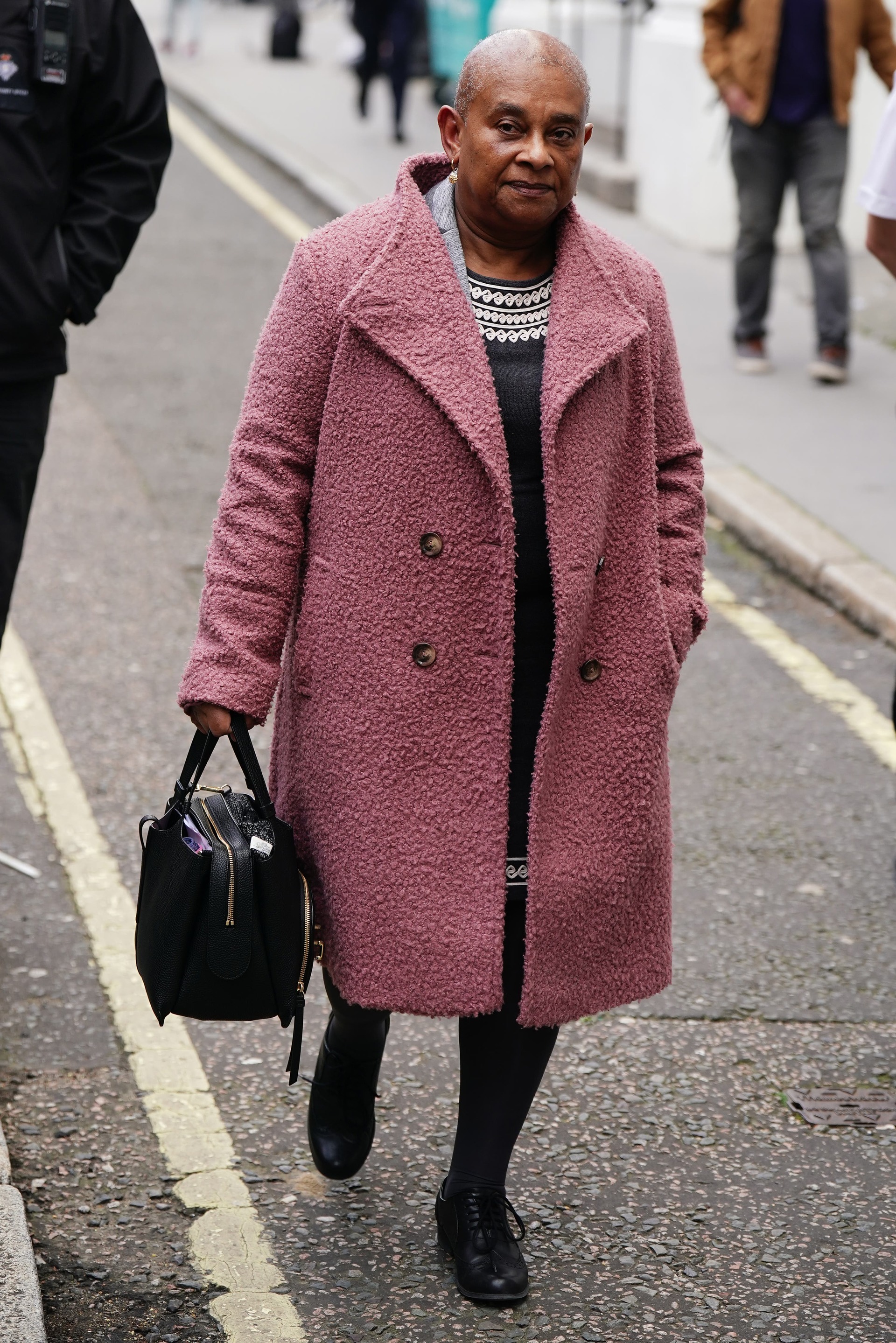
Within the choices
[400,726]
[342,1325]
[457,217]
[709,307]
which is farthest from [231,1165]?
[709,307]

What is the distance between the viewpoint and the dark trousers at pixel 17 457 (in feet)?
13.7

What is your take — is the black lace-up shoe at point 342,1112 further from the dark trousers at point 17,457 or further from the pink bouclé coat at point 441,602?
the dark trousers at point 17,457

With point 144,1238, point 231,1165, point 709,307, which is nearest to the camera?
point 144,1238

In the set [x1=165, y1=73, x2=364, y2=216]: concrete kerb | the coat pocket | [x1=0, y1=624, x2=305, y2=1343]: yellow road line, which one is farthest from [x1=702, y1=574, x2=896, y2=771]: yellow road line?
[x1=165, y1=73, x2=364, y2=216]: concrete kerb

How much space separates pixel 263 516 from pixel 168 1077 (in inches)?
54.8

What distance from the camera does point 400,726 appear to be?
2.98 metres

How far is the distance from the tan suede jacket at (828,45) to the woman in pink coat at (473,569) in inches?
254

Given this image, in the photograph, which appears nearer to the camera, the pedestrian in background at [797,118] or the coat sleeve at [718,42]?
the pedestrian in background at [797,118]

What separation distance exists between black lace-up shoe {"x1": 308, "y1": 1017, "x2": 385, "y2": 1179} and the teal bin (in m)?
13.1

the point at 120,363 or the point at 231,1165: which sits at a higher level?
the point at 231,1165

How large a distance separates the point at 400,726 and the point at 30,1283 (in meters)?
1.05

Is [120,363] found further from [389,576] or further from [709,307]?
[389,576]

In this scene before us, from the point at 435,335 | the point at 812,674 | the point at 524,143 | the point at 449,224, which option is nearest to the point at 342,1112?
the point at 435,335

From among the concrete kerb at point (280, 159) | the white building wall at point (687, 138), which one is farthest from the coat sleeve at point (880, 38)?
the concrete kerb at point (280, 159)
